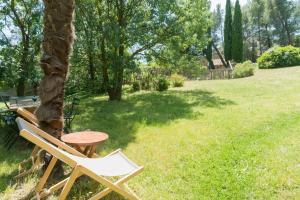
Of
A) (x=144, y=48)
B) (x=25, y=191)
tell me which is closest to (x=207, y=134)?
(x=25, y=191)

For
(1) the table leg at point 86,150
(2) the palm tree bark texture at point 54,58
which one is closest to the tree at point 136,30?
(2) the palm tree bark texture at point 54,58

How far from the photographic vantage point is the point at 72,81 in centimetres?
1264

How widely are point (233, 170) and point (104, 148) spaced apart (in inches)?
105

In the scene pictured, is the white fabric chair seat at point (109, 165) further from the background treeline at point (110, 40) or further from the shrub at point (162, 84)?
the shrub at point (162, 84)

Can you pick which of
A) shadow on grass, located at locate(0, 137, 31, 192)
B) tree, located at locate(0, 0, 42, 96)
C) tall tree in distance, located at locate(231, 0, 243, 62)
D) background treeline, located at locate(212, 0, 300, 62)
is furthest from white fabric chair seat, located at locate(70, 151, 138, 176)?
background treeline, located at locate(212, 0, 300, 62)

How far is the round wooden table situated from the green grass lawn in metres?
0.52

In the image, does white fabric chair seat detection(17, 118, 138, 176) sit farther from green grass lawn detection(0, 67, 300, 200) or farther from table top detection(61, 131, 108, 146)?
green grass lawn detection(0, 67, 300, 200)

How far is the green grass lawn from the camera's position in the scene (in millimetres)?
3859

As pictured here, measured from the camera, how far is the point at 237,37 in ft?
114

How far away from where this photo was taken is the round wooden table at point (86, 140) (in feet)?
12.8

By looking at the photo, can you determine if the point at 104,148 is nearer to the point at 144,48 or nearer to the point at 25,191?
the point at 25,191

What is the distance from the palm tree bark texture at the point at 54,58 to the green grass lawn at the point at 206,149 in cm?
107

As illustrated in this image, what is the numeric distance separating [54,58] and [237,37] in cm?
3358

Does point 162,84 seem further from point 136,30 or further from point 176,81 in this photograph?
point 136,30
